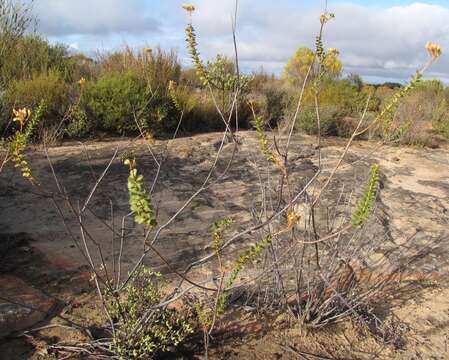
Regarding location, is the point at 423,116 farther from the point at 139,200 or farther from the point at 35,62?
the point at 139,200

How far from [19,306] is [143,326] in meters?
0.70

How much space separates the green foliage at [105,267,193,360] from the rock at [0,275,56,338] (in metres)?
0.36

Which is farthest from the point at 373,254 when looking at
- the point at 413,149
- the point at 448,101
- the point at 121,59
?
the point at 448,101

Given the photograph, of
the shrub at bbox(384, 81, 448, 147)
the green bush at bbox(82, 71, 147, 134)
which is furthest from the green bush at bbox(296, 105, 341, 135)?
the green bush at bbox(82, 71, 147, 134)

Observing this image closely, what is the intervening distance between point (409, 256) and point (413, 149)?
4203 mm

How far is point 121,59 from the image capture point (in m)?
8.98

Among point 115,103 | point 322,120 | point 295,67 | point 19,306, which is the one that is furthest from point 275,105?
point 19,306

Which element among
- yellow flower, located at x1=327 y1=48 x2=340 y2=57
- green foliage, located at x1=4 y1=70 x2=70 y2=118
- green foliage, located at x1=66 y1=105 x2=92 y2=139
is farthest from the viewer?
green foliage, located at x1=4 y1=70 x2=70 y2=118

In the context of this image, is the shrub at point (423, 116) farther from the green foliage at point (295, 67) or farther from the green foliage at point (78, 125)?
the green foliage at point (78, 125)

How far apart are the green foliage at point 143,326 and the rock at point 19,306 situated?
1.17 feet

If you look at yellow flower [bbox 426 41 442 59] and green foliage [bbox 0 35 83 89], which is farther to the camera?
green foliage [bbox 0 35 83 89]

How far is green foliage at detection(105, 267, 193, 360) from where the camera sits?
6.86 feet

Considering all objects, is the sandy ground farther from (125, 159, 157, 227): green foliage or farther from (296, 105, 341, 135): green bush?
(296, 105, 341, 135): green bush

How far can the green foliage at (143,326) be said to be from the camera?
2092 mm
